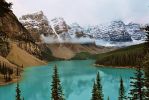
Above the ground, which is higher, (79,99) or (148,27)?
(148,27)

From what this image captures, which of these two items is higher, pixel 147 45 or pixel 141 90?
pixel 147 45

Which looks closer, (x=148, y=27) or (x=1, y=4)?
(x=1, y=4)

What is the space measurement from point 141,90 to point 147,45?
2936mm

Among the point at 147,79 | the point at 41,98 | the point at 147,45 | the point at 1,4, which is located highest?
the point at 1,4

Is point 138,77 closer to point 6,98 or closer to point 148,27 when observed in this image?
point 148,27

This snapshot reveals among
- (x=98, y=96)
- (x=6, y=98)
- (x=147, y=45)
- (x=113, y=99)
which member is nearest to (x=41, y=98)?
(x=6, y=98)

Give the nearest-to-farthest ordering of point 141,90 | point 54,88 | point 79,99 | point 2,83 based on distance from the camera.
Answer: point 141,90
point 54,88
point 79,99
point 2,83

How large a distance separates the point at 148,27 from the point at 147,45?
58.6 inches

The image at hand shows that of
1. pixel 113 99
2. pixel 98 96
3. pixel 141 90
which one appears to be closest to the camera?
pixel 141 90

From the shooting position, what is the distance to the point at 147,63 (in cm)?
2142

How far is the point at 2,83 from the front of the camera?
189500 millimetres

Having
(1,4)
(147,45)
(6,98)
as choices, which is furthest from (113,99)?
(1,4)

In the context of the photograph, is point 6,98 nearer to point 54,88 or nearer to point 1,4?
point 54,88

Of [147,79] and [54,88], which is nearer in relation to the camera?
[147,79]
